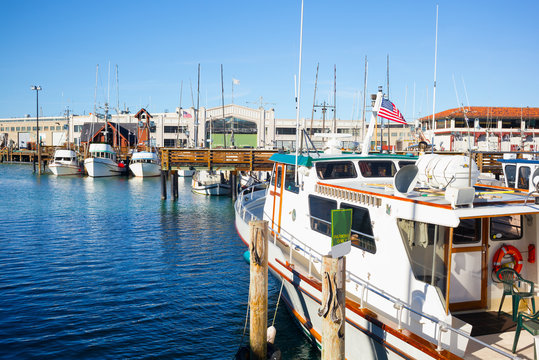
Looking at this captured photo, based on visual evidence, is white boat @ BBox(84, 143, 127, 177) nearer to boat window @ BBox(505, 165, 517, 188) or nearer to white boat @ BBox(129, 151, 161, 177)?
white boat @ BBox(129, 151, 161, 177)

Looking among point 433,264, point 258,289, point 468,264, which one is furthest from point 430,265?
point 258,289

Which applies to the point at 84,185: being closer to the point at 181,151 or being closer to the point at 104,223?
the point at 181,151

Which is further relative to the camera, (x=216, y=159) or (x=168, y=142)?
(x=168, y=142)

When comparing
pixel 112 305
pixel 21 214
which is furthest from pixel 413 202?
pixel 21 214

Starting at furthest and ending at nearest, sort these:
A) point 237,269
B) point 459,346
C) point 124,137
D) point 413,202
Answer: point 124,137
point 237,269
point 413,202
point 459,346

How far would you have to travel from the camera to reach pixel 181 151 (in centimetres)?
3425

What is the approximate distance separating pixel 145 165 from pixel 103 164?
234 inches

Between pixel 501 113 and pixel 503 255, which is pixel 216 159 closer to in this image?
pixel 503 255

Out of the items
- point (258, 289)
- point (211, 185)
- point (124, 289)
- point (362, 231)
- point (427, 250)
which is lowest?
point (124, 289)

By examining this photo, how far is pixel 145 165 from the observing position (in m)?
61.5

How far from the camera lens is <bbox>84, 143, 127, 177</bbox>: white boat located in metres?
59.8

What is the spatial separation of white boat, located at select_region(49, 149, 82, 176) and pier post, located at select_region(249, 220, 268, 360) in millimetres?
60640

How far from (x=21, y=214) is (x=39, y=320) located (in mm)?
18835

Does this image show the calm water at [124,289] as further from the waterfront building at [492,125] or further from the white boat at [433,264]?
the waterfront building at [492,125]
